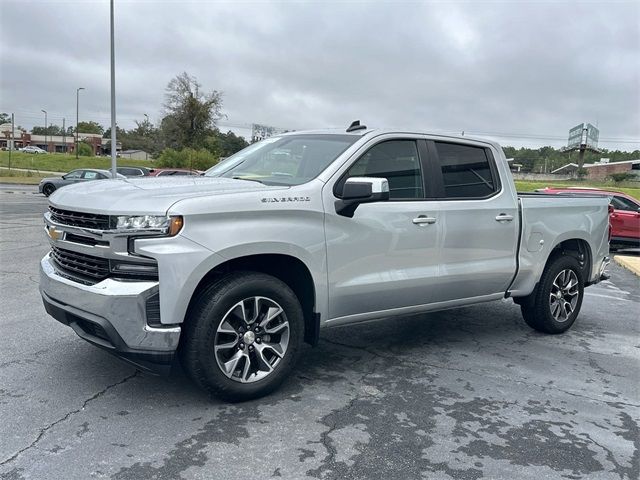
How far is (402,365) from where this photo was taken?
16.3ft

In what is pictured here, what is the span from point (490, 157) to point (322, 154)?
6.55ft

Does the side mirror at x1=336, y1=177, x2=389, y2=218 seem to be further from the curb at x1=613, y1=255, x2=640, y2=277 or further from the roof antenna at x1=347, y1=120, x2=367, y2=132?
the curb at x1=613, y1=255, x2=640, y2=277

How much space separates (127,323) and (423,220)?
249 centimetres

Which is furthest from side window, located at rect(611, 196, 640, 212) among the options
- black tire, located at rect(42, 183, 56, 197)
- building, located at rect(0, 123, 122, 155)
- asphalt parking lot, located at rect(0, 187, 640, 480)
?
building, located at rect(0, 123, 122, 155)

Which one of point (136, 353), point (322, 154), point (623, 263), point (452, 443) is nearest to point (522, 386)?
point (452, 443)

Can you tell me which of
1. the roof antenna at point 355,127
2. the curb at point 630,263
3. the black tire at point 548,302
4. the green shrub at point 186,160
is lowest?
the curb at point 630,263

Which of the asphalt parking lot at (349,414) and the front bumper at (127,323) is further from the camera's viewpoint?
the front bumper at (127,323)

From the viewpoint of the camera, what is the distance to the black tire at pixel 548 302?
6035 millimetres

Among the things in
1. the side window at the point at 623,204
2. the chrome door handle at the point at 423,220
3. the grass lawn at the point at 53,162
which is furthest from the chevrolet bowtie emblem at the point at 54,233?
the grass lawn at the point at 53,162

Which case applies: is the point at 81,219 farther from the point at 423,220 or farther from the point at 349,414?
the point at 423,220

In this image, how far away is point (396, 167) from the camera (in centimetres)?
492

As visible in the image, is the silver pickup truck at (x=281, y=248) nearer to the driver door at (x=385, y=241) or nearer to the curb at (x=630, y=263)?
the driver door at (x=385, y=241)

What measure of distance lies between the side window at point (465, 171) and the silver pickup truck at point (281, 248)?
16 mm

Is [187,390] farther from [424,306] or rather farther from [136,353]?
[424,306]
